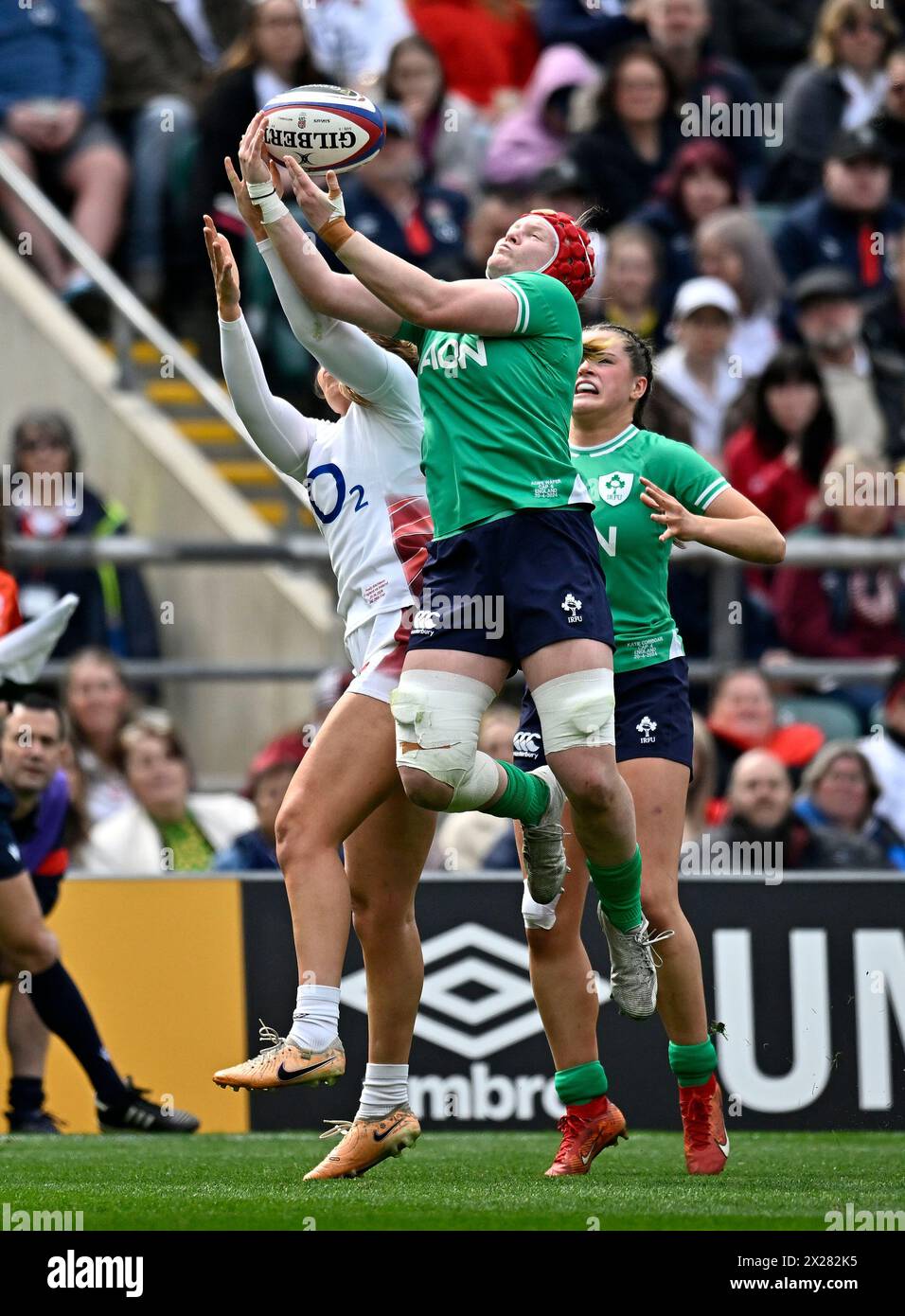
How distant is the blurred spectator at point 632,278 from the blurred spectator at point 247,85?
1951 mm

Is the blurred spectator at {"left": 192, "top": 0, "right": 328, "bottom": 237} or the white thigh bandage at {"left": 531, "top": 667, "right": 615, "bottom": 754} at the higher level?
the blurred spectator at {"left": 192, "top": 0, "right": 328, "bottom": 237}

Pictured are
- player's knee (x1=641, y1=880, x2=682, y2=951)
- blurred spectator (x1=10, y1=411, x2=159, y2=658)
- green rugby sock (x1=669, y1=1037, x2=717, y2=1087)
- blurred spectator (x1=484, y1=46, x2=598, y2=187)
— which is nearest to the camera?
player's knee (x1=641, y1=880, x2=682, y2=951)

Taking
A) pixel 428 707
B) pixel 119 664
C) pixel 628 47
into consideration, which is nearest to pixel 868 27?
pixel 628 47

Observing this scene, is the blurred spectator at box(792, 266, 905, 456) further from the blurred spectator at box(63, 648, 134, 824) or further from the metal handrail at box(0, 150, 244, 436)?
the blurred spectator at box(63, 648, 134, 824)

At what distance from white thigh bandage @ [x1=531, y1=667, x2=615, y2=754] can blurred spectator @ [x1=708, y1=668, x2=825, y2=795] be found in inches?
187

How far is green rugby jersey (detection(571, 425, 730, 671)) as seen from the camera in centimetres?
668

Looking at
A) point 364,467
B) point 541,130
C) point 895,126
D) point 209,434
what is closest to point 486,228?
point 541,130

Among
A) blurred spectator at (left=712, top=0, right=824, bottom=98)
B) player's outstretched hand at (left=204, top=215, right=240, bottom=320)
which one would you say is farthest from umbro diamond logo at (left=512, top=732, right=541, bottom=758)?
blurred spectator at (left=712, top=0, right=824, bottom=98)

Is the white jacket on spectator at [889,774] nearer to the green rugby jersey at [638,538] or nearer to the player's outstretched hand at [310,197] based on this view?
the green rugby jersey at [638,538]

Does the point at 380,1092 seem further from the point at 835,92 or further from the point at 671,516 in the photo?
the point at 835,92

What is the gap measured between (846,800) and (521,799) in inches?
174

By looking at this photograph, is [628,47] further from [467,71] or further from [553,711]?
[553,711]

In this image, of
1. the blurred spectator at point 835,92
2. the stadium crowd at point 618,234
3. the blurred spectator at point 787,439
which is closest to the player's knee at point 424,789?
the stadium crowd at point 618,234

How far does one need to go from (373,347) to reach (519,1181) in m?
2.36
